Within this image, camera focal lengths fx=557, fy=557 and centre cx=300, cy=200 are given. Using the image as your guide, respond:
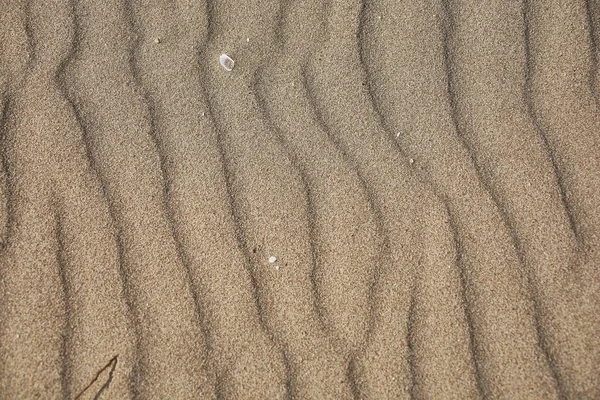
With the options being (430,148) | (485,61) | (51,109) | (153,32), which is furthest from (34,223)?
(485,61)

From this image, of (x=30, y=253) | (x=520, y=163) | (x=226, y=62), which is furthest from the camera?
(x=226, y=62)

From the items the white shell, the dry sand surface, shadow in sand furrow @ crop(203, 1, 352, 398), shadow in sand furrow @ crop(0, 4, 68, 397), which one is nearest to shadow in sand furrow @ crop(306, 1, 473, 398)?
the dry sand surface

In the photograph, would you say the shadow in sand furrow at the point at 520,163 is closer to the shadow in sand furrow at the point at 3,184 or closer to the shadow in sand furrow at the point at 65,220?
the shadow in sand furrow at the point at 65,220

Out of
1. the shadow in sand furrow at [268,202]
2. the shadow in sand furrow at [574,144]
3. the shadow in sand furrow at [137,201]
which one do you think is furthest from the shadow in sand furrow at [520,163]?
the shadow in sand furrow at [137,201]

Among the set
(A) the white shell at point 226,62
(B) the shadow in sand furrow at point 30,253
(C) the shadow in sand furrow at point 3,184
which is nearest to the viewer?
(B) the shadow in sand furrow at point 30,253

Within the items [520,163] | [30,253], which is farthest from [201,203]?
[520,163]

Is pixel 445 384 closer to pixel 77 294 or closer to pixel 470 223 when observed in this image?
pixel 470 223

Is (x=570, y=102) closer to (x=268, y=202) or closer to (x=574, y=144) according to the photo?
(x=574, y=144)
